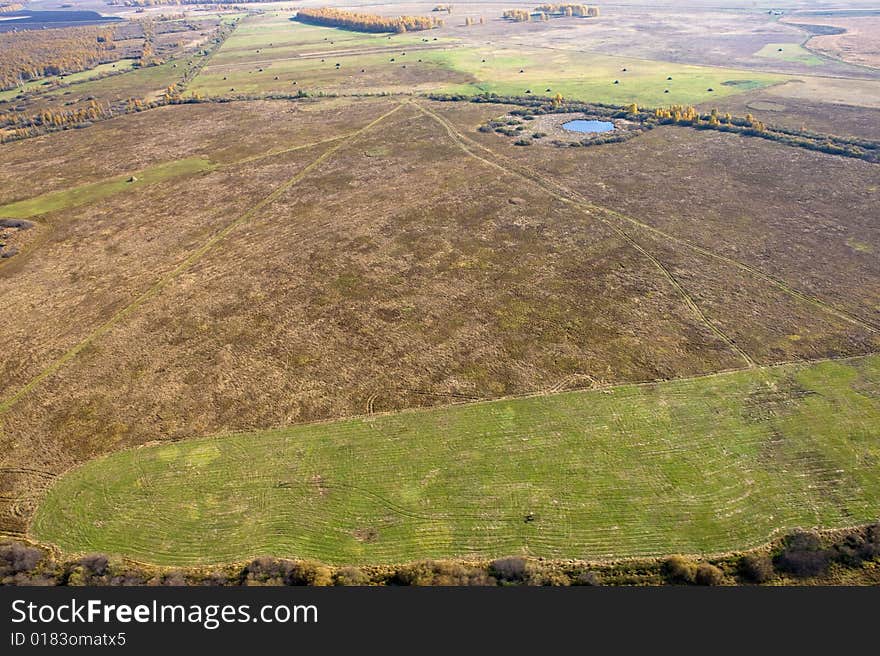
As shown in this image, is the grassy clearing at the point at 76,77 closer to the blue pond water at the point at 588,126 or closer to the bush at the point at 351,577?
the blue pond water at the point at 588,126

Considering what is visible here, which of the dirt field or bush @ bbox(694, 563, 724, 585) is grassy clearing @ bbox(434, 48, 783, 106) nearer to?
the dirt field

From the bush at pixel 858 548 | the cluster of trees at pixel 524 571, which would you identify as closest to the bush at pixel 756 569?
the cluster of trees at pixel 524 571

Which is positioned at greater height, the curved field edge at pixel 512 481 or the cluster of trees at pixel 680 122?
the cluster of trees at pixel 680 122

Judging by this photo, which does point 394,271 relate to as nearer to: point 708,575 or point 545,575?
point 545,575

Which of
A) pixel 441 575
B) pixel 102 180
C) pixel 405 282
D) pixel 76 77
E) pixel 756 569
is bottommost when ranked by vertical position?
pixel 756 569

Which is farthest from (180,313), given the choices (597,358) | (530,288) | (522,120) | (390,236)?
(522,120)

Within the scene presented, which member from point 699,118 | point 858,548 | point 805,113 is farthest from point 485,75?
point 858,548
